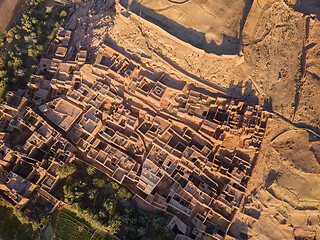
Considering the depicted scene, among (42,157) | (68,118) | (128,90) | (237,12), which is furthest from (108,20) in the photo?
(42,157)

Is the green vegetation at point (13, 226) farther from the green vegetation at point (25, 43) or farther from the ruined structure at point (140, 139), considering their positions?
the green vegetation at point (25, 43)

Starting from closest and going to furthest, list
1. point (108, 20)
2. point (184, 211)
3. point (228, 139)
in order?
point (184, 211)
point (228, 139)
point (108, 20)

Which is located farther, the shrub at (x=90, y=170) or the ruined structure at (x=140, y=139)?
the shrub at (x=90, y=170)

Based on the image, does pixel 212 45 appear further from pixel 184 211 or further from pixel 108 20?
pixel 184 211

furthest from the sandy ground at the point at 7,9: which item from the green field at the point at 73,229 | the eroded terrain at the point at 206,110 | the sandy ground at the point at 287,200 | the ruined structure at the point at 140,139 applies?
the sandy ground at the point at 287,200

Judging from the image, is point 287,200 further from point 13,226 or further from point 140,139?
point 13,226

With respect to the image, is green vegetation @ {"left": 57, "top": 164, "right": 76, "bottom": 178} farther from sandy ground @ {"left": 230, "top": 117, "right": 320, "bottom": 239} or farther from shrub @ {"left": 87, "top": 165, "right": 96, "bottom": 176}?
sandy ground @ {"left": 230, "top": 117, "right": 320, "bottom": 239}

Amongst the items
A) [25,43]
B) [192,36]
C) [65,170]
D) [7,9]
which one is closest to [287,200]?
[192,36]
